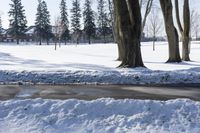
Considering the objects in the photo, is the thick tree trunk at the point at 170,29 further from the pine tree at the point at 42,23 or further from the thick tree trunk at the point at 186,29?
the pine tree at the point at 42,23

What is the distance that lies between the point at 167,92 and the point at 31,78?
5687 millimetres

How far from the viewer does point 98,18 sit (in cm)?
10119

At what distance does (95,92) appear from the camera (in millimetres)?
11820

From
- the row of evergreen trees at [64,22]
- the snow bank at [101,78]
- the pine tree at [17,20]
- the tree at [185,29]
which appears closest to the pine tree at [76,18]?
the row of evergreen trees at [64,22]

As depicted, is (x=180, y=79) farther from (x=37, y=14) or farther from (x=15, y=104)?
(x=37, y=14)

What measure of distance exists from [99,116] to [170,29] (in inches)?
698

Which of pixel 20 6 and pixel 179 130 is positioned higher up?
pixel 20 6

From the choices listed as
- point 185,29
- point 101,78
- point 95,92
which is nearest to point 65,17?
point 185,29

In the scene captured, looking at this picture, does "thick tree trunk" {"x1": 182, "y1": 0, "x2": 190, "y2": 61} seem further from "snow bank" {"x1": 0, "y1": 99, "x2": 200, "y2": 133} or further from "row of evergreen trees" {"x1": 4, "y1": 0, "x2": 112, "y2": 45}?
"row of evergreen trees" {"x1": 4, "y1": 0, "x2": 112, "y2": 45}

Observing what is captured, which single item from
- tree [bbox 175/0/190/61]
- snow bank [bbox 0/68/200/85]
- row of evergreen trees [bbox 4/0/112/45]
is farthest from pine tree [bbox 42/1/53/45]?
snow bank [bbox 0/68/200/85]

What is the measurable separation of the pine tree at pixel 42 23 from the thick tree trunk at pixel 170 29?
242 feet

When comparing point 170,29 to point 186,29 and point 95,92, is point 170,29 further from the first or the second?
point 95,92

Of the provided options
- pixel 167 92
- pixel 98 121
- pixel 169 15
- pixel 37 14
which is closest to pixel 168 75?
pixel 167 92

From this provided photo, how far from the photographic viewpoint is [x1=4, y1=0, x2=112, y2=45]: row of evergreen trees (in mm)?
95625
